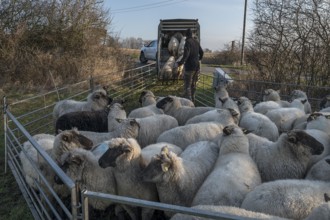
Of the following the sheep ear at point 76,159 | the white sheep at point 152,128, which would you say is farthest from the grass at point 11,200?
the white sheep at point 152,128

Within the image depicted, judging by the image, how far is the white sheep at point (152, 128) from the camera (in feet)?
20.8

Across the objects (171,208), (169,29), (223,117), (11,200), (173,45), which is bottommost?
(11,200)

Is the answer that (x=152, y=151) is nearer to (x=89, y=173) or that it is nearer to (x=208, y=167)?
(x=208, y=167)

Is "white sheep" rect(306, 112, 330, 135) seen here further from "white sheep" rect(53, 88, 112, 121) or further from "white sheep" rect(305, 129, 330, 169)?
"white sheep" rect(53, 88, 112, 121)

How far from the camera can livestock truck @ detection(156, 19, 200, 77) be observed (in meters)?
15.7

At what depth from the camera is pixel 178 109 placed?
804 centimetres

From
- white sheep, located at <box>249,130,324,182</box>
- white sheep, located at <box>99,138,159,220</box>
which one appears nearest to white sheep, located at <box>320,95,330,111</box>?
white sheep, located at <box>249,130,324,182</box>

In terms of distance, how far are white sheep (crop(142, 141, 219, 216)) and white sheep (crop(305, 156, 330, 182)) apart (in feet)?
4.33

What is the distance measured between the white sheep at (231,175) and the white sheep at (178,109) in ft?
→ 8.63

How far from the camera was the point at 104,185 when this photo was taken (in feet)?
14.5

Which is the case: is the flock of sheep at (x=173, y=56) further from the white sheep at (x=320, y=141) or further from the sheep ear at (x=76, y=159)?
the sheep ear at (x=76, y=159)

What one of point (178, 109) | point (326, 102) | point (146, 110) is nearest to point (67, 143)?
point (146, 110)

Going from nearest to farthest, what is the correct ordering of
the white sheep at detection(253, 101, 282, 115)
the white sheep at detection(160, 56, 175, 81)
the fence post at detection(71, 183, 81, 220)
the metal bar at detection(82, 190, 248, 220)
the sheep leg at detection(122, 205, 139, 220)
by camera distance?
the metal bar at detection(82, 190, 248, 220), the fence post at detection(71, 183, 81, 220), the sheep leg at detection(122, 205, 139, 220), the white sheep at detection(253, 101, 282, 115), the white sheep at detection(160, 56, 175, 81)

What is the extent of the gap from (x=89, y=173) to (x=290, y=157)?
2674mm
